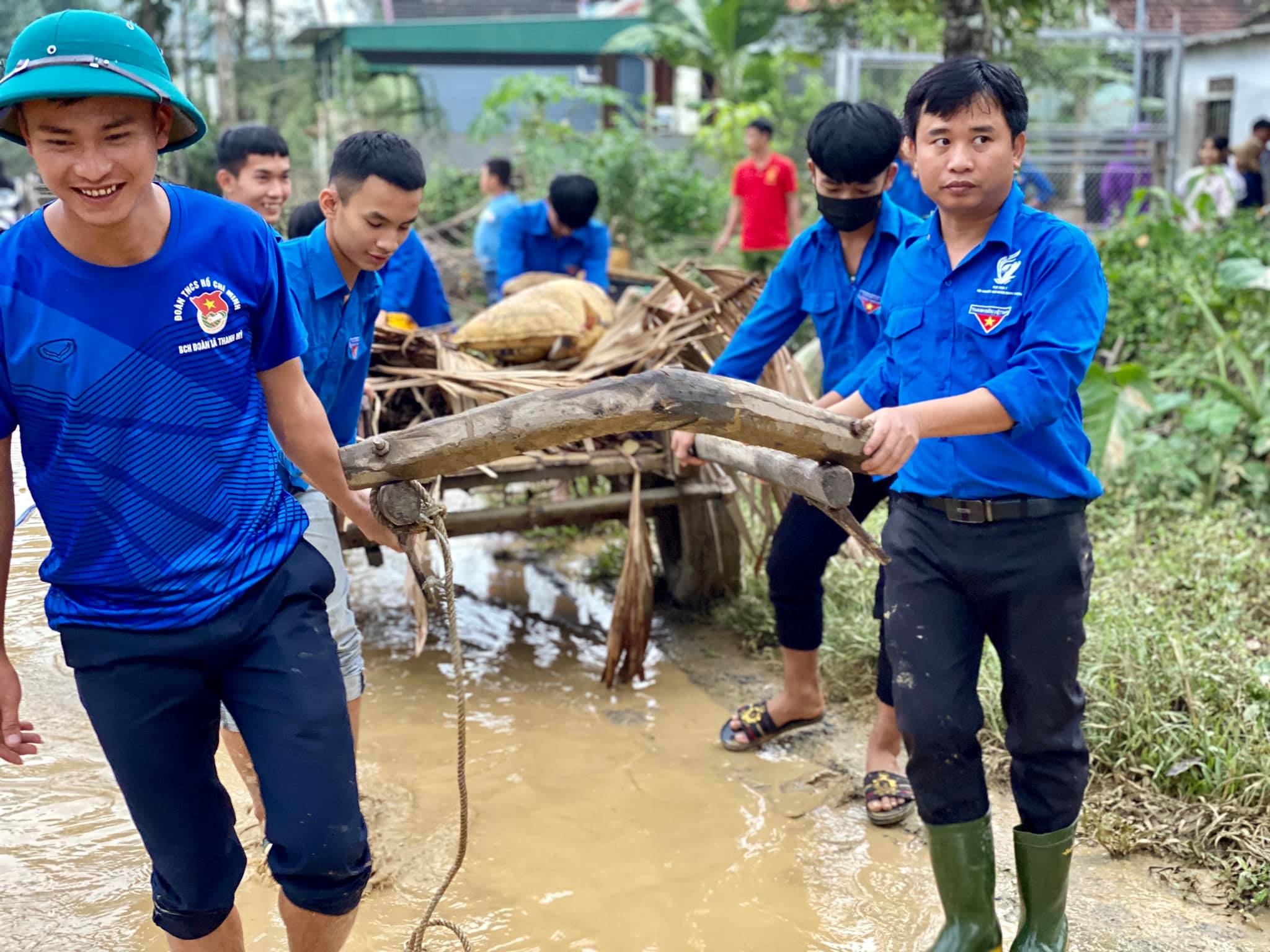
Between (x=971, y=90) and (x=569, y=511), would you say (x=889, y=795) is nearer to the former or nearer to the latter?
(x=569, y=511)

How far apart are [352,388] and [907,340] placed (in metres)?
1.44

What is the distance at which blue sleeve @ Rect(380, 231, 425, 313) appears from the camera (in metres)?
5.18

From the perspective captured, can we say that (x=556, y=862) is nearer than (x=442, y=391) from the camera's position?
Yes

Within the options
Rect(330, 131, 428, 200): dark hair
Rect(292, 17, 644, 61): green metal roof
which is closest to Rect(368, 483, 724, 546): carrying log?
Rect(330, 131, 428, 200): dark hair

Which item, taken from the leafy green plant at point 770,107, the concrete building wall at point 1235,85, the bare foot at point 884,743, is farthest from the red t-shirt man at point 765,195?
the bare foot at point 884,743

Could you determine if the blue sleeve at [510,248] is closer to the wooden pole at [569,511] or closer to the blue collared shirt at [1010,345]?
the wooden pole at [569,511]

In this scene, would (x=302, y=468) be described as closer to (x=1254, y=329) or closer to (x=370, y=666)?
(x=370, y=666)

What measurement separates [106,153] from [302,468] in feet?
2.28

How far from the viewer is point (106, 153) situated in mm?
1895

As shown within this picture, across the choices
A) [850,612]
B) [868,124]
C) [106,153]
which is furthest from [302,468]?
[850,612]

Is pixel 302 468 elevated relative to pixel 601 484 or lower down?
elevated

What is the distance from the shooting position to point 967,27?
761cm

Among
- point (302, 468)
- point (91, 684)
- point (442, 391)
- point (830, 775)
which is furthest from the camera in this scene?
point (442, 391)

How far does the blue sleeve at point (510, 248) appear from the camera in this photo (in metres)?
7.09
